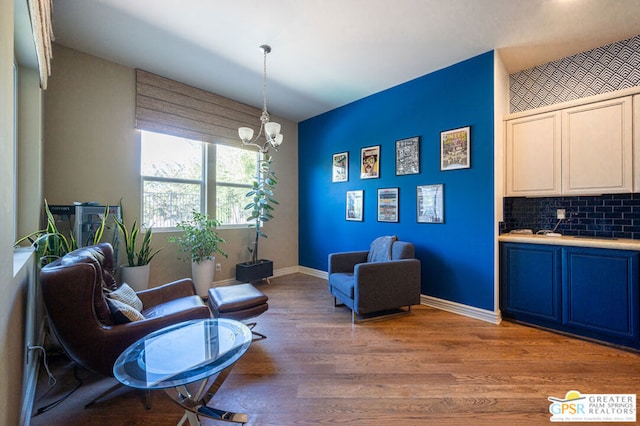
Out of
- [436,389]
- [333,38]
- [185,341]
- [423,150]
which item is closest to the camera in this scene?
[185,341]

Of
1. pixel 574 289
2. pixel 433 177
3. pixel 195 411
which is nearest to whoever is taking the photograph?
pixel 195 411

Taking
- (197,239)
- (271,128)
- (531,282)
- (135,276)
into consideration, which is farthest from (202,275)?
(531,282)

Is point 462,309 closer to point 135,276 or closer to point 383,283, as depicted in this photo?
point 383,283

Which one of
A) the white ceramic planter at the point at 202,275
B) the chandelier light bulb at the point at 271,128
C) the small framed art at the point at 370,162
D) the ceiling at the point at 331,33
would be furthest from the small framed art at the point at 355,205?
the white ceramic planter at the point at 202,275

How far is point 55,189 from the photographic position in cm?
271

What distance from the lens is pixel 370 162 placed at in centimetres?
391

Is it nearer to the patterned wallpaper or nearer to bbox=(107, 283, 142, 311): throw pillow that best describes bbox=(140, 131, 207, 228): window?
bbox=(107, 283, 142, 311): throw pillow

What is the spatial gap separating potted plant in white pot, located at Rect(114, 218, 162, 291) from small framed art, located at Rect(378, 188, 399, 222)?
3.05 metres

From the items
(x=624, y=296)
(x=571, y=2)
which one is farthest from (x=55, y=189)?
(x=624, y=296)

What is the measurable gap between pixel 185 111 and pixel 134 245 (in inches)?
74.7

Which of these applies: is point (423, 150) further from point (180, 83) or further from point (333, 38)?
point (180, 83)

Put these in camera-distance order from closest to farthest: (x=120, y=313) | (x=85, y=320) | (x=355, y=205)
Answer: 1. (x=85, y=320)
2. (x=120, y=313)
3. (x=355, y=205)

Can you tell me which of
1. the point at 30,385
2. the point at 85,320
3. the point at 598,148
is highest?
the point at 598,148

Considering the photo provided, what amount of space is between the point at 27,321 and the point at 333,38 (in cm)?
329
